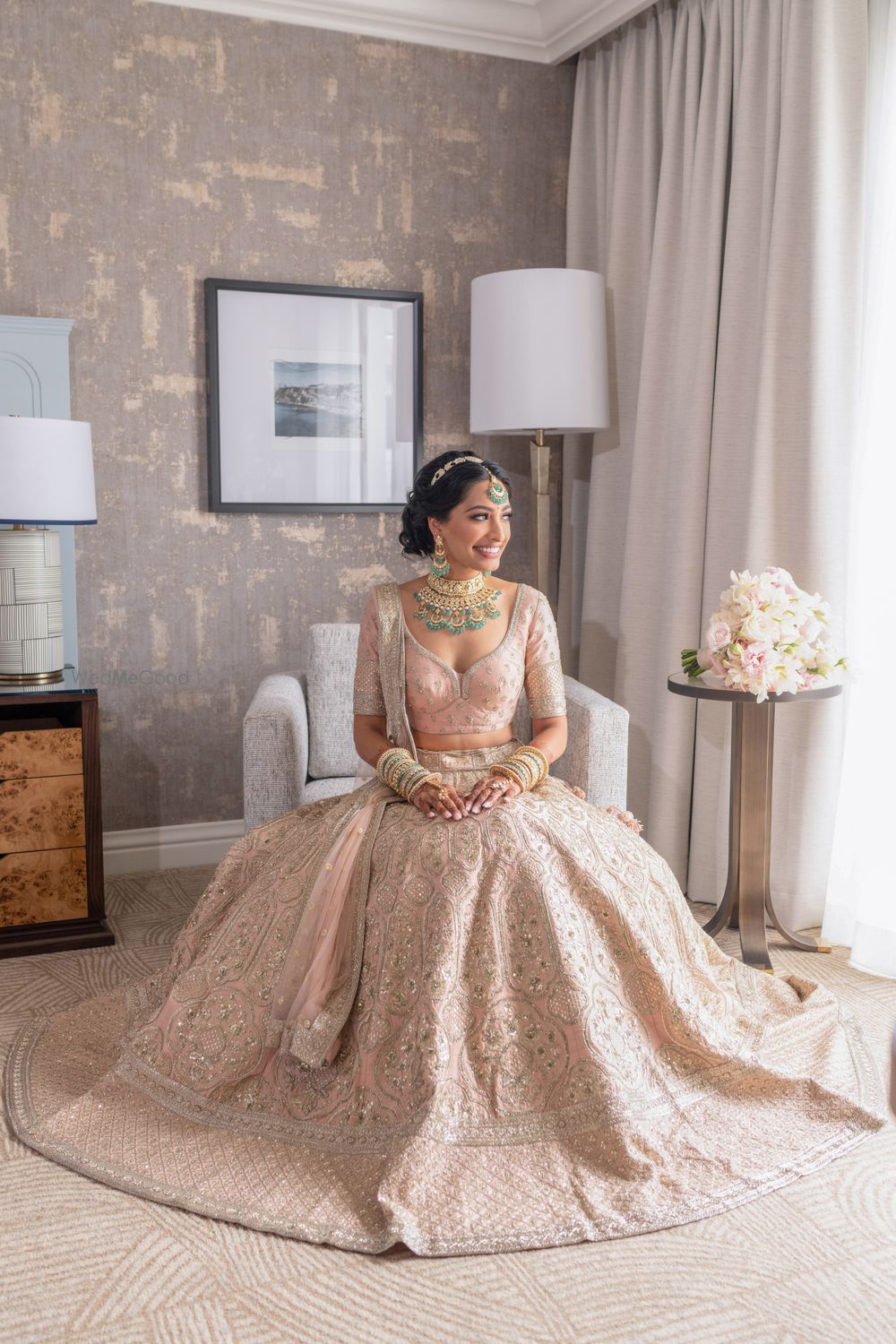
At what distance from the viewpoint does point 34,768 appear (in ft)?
10.9

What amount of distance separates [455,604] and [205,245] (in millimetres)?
1818

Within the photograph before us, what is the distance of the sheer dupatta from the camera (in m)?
2.32

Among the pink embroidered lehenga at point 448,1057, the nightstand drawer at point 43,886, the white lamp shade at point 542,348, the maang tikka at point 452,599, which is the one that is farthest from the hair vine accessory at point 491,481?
the nightstand drawer at point 43,886

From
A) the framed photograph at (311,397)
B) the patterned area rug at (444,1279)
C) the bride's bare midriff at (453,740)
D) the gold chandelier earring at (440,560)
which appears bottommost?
the patterned area rug at (444,1279)

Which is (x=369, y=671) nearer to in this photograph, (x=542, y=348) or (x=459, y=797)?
(x=459, y=797)

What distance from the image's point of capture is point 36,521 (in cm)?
314

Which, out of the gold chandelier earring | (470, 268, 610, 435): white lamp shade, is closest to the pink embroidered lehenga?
the gold chandelier earring

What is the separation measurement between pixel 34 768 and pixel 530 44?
3022 mm

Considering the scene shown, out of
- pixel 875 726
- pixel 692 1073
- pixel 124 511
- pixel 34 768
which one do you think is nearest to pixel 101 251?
pixel 124 511

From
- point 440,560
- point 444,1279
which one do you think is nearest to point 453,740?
point 440,560

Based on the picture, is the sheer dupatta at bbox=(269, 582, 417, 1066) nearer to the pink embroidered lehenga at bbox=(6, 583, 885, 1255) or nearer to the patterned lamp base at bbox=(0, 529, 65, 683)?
the pink embroidered lehenga at bbox=(6, 583, 885, 1255)

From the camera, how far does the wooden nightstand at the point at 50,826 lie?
3291 millimetres

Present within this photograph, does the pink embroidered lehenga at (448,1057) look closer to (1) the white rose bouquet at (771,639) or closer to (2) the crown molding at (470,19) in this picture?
(1) the white rose bouquet at (771,639)

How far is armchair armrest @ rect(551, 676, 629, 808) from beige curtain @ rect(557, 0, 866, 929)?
1.85 ft
